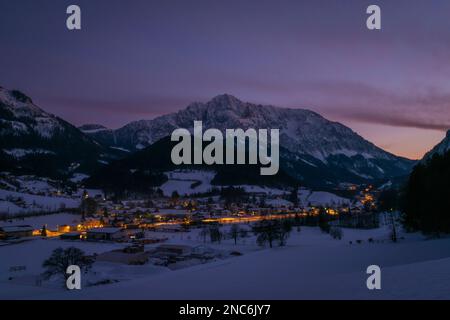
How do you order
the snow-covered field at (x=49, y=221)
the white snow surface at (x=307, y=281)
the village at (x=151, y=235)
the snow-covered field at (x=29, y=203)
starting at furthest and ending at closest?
the snow-covered field at (x=29, y=203) < the snow-covered field at (x=49, y=221) < the village at (x=151, y=235) < the white snow surface at (x=307, y=281)

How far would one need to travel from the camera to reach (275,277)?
2094 centimetres

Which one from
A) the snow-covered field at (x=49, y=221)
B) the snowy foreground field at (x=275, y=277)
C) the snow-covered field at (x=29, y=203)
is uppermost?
the snowy foreground field at (x=275, y=277)

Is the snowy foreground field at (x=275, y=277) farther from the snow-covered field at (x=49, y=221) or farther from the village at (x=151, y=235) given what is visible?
the snow-covered field at (x=49, y=221)

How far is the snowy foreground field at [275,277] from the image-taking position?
1295 centimetres

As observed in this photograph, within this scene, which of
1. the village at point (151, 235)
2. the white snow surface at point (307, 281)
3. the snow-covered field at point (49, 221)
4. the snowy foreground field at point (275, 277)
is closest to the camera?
the white snow surface at point (307, 281)

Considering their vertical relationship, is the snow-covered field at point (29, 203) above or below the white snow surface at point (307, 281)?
below

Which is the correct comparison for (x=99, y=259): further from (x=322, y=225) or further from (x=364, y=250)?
(x=322, y=225)

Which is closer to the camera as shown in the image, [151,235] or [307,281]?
[307,281]

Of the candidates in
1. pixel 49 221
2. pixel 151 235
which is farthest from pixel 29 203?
pixel 151 235

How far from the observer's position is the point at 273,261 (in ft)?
104

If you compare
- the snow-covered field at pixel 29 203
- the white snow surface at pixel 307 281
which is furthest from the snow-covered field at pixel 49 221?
the white snow surface at pixel 307 281

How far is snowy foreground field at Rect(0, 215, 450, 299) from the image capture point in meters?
12.9

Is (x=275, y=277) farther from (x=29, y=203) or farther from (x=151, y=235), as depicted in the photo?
(x=29, y=203)
